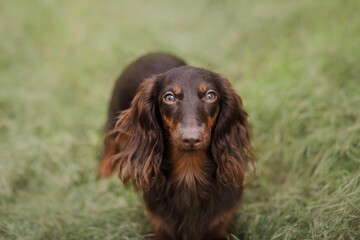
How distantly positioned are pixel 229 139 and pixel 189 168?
335 mm

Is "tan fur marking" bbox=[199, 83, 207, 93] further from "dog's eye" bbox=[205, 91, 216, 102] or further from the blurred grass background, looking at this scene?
the blurred grass background

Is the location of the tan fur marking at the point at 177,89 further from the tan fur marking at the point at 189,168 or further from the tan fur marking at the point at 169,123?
the tan fur marking at the point at 189,168

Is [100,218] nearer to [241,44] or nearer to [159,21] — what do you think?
[241,44]

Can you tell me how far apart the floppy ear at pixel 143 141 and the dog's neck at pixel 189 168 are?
0.13 metres

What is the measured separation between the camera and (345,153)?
308 cm

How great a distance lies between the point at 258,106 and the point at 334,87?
75 cm

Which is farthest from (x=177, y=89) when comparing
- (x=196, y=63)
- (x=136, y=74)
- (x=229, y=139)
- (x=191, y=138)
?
(x=196, y=63)

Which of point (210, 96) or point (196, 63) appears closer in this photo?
point (210, 96)

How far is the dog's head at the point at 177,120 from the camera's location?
2.39 meters

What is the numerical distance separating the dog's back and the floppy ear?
461 mm

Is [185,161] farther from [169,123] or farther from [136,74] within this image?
[136,74]

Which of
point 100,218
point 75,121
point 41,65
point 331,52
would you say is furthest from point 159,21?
point 100,218

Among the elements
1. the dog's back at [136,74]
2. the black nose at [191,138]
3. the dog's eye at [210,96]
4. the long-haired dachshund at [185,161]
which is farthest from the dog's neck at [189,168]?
the dog's back at [136,74]

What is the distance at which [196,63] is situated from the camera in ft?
16.8
